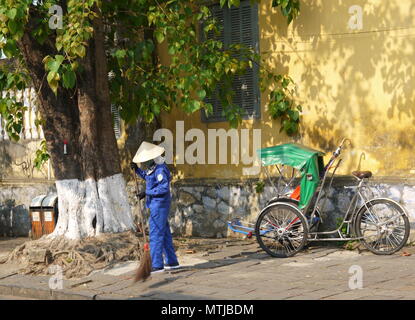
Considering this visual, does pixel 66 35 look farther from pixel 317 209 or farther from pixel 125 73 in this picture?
pixel 317 209

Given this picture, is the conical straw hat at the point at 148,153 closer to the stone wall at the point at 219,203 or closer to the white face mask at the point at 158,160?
the white face mask at the point at 158,160

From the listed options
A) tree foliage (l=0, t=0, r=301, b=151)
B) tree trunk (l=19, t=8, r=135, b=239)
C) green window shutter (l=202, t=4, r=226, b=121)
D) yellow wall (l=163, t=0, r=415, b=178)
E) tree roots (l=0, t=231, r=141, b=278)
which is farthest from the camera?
green window shutter (l=202, t=4, r=226, b=121)

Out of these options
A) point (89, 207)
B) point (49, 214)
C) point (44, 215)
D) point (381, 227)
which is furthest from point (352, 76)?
point (44, 215)

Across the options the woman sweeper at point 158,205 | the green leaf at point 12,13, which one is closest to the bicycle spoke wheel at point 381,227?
the woman sweeper at point 158,205

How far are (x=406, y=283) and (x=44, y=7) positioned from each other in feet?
19.7

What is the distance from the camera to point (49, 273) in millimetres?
10438

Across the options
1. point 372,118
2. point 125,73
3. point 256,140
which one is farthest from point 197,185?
point 372,118

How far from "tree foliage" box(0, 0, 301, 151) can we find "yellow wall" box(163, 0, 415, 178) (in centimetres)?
29

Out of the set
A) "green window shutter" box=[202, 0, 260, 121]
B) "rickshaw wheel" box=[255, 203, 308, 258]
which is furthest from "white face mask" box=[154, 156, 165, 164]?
"green window shutter" box=[202, 0, 260, 121]

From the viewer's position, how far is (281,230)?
432 inches

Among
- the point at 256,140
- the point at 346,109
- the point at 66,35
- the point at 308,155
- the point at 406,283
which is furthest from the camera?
the point at 256,140

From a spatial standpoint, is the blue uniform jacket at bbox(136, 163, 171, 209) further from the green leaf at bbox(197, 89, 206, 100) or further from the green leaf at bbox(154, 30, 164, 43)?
the green leaf at bbox(154, 30, 164, 43)

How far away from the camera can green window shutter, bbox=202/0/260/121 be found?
42.8 ft
